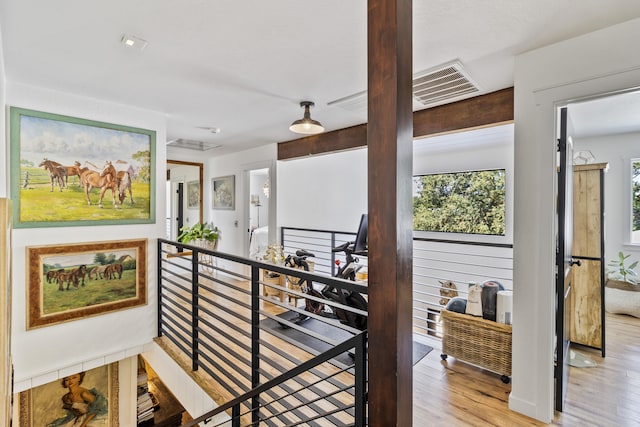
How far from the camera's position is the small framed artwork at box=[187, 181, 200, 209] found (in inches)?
260

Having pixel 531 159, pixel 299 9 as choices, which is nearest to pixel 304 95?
pixel 299 9

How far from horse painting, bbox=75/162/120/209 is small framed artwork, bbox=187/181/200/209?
3455mm

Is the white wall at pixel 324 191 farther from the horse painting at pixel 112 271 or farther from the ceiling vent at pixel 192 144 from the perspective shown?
the horse painting at pixel 112 271

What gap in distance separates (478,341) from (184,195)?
663cm

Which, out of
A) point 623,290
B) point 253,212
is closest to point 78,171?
point 253,212

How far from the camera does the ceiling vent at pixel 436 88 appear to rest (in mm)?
2275

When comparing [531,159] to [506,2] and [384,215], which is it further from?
[384,215]

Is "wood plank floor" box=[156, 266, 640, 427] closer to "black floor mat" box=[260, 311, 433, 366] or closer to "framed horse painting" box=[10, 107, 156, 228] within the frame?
"black floor mat" box=[260, 311, 433, 366]

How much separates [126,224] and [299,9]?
276 centimetres

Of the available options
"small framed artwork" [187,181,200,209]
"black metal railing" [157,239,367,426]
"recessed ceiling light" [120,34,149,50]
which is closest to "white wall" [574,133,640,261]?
"black metal railing" [157,239,367,426]

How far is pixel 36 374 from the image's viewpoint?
2697 mm

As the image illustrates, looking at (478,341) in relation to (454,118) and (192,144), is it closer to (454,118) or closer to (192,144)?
(454,118)

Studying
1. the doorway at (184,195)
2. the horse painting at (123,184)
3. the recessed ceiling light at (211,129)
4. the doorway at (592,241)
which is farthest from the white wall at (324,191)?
the doorway at (592,241)

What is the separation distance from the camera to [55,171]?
110 inches
